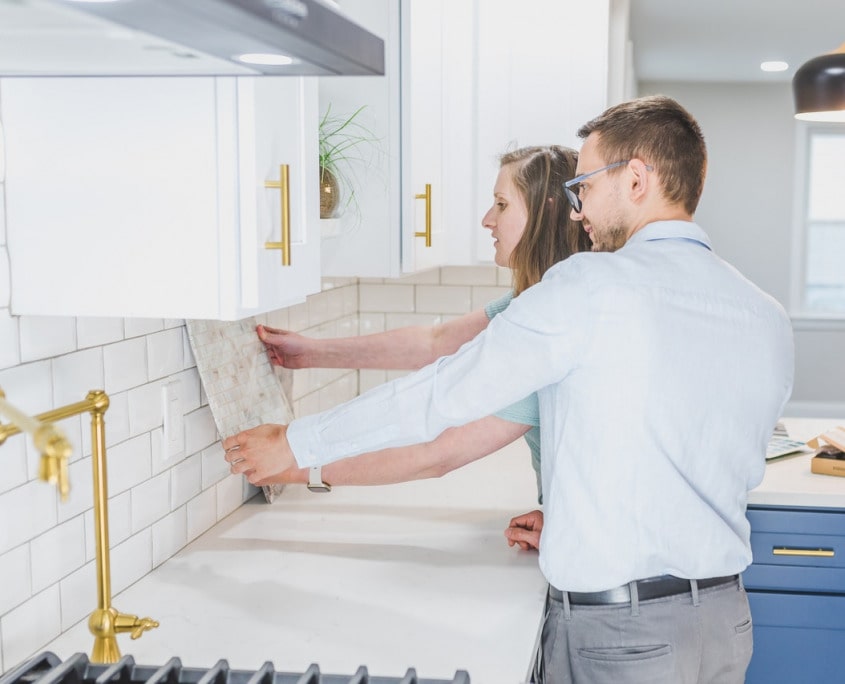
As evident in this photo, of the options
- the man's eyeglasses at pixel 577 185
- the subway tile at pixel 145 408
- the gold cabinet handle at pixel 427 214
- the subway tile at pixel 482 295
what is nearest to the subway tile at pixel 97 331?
the subway tile at pixel 145 408

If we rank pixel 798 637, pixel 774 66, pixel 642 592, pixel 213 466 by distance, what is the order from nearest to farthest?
pixel 642 592 → pixel 213 466 → pixel 798 637 → pixel 774 66

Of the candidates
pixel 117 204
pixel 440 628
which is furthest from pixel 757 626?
pixel 117 204

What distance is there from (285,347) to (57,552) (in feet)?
3.23

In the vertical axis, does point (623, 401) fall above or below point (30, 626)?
above

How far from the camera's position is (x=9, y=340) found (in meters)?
1.37

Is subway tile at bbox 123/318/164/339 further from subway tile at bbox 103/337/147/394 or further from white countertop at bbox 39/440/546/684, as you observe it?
white countertop at bbox 39/440/546/684

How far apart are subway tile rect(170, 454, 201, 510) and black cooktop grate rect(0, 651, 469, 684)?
0.61 metres

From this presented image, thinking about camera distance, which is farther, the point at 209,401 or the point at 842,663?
the point at 842,663

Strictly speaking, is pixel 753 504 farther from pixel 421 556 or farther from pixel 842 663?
pixel 421 556

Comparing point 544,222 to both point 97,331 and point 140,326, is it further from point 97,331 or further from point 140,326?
point 97,331

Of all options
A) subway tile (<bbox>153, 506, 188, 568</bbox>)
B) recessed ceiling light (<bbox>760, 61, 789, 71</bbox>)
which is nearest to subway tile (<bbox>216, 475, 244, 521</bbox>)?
subway tile (<bbox>153, 506, 188, 568</bbox>)

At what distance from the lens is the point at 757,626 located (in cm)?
253

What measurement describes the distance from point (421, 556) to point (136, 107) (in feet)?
3.41

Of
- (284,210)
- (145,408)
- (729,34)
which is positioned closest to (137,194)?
(284,210)
